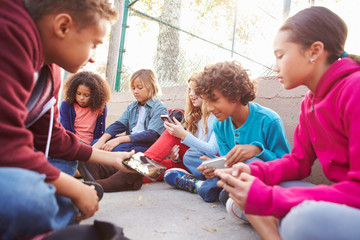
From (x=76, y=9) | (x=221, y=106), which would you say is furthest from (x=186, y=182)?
(x=76, y=9)

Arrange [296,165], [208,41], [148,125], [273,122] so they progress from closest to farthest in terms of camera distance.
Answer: [296,165] → [273,122] → [148,125] → [208,41]

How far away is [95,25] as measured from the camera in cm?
124

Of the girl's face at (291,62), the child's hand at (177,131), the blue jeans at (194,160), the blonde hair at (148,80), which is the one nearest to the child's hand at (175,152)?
the blue jeans at (194,160)

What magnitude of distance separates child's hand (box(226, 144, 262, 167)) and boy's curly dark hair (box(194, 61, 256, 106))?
0.43 meters

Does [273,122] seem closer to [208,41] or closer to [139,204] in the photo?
[139,204]

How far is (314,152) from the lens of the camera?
1.51 meters

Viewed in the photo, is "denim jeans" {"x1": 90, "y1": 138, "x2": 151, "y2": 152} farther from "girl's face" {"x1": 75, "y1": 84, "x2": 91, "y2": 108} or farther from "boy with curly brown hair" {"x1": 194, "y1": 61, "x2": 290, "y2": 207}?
"boy with curly brown hair" {"x1": 194, "y1": 61, "x2": 290, "y2": 207}

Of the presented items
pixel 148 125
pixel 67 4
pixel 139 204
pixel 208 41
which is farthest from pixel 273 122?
pixel 208 41

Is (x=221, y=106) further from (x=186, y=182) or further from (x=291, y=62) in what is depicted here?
(x=186, y=182)

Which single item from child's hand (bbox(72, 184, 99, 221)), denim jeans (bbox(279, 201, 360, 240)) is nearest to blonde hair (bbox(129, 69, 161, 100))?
child's hand (bbox(72, 184, 99, 221))

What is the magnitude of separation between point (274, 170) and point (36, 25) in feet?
4.40

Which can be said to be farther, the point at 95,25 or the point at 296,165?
the point at 296,165

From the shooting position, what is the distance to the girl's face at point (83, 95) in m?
3.67

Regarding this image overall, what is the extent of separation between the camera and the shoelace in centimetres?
260
